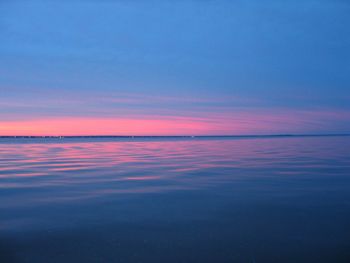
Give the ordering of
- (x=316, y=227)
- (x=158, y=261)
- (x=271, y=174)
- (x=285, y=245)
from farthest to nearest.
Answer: (x=271, y=174)
(x=316, y=227)
(x=285, y=245)
(x=158, y=261)

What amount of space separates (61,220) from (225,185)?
6.74 metres

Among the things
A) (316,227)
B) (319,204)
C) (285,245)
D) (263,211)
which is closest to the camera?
(285,245)

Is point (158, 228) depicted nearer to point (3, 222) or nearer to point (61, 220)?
point (61, 220)

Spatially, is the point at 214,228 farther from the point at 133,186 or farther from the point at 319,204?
the point at 133,186

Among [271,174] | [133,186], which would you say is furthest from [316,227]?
[271,174]

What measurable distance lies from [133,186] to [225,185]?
379 centimetres

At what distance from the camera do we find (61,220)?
7.52 meters

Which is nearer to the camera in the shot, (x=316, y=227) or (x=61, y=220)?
(x=316, y=227)

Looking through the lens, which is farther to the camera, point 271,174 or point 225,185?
point 271,174

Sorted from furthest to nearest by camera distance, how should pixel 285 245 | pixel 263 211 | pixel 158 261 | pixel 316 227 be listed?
pixel 263 211 → pixel 316 227 → pixel 285 245 → pixel 158 261

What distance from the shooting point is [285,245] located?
6.00m

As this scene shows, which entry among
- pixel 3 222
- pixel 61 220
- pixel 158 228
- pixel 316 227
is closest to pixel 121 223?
pixel 158 228

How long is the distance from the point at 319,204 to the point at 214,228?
3.94 metres

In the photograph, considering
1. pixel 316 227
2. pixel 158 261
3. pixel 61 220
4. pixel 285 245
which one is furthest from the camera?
pixel 61 220
